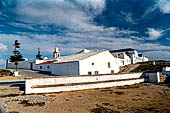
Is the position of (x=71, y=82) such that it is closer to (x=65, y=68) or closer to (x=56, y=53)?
(x=65, y=68)

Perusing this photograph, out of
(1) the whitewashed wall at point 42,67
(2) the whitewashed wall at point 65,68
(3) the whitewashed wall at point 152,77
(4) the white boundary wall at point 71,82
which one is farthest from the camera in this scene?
(1) the whitewashed wall at point 42,67

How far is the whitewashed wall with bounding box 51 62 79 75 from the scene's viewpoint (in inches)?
1038

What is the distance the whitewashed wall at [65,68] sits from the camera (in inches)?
1038

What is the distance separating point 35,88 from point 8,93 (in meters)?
2.45

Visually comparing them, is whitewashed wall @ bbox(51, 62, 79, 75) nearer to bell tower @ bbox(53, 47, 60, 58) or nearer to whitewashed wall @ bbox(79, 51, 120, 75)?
whitewashed wall @ bbox(79, 51, 120, 75)

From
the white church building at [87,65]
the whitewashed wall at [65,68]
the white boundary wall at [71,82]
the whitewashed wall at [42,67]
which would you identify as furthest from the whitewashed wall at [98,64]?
the whitewashed wall at [42,67]

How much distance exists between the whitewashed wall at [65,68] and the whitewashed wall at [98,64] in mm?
1144

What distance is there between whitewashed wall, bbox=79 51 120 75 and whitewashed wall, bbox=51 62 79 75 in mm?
1144

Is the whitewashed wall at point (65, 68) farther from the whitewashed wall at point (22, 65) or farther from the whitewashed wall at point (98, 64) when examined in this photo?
the whitewashed wall at point (22, 65)

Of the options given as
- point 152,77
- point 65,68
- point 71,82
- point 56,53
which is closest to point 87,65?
point 65,68

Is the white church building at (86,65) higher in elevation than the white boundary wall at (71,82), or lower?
higher

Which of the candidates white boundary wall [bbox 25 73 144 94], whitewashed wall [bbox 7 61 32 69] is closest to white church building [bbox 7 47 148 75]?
white boundary wall [bbox 25 73 144 94]

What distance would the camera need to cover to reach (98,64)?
28453mm

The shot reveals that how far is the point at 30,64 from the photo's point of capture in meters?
41.3
